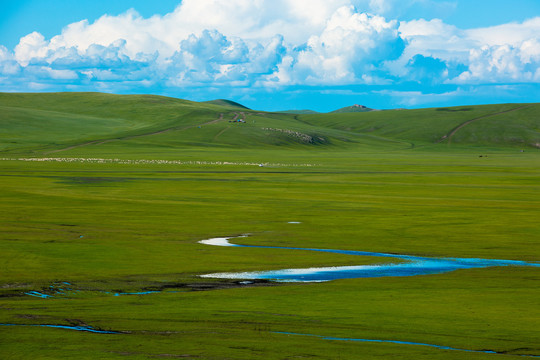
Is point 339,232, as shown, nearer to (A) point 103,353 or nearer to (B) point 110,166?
(A) point 103,353

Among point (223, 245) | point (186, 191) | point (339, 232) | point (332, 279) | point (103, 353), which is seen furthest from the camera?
point (186, 191)

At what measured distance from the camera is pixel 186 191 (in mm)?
87000

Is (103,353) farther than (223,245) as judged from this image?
No

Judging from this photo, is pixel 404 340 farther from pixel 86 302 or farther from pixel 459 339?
pixel 86 302

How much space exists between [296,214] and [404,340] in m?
40.5

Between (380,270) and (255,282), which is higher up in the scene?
(255,282)

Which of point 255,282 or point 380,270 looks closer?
point 255,282

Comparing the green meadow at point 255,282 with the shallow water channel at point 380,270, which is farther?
the shallow water channel at point 380,270

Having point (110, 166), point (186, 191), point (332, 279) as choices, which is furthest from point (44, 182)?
point (332, 279)

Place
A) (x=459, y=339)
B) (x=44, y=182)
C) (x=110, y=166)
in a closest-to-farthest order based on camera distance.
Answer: (x=459, y=339) → (x=44, y=182) → (x=110, y=166)

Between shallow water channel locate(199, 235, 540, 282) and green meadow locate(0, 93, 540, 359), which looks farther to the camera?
shallow water channel locate(199, 235, 540, 282)

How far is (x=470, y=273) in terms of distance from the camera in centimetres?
3869

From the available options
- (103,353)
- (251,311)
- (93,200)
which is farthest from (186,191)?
(103,353)

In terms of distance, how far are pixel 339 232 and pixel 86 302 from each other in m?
27.9
